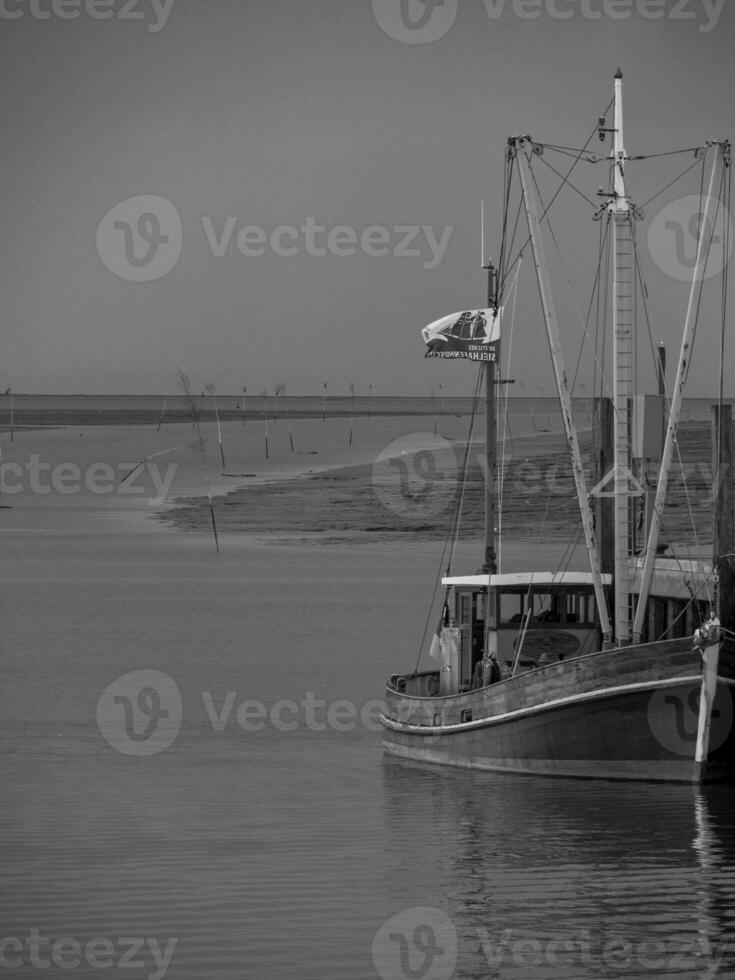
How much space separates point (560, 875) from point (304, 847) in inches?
129

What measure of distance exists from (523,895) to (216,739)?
11.9m

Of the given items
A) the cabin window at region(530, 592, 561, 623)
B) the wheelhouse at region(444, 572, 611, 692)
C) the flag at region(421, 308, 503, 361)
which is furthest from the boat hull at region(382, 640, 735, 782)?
the flag at region(421, 308, 503, 361)

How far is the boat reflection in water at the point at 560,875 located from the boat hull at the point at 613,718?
1.02 feet

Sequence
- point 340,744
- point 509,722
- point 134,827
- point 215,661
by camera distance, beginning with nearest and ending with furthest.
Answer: point 134,827
point 509,722
point 340,744
point 215,661

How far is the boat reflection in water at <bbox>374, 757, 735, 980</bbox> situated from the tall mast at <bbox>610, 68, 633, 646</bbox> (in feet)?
9.49

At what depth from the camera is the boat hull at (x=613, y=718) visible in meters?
24.5

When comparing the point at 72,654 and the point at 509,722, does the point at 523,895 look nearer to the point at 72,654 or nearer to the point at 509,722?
the point at 509,722

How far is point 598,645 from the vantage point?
93.0 feet

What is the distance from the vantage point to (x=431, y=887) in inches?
771

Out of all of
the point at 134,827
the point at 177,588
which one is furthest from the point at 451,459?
the point at 134,827

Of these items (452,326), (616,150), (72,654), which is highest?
(616,150)

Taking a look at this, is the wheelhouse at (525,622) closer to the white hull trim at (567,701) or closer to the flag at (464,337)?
the white hull trim at (567,701)

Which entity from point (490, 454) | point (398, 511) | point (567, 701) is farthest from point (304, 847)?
point (398, 511)

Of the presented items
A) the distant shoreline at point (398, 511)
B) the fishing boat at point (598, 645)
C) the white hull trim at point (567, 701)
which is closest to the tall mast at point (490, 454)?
the fishing boat at point (598, 645)
